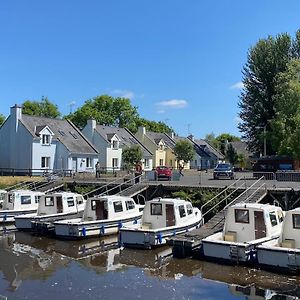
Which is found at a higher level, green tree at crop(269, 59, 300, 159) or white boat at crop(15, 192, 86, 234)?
green tree at crop(269, 59, 300, 159)

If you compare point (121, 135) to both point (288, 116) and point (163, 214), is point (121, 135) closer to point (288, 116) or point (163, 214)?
point (288, 116)

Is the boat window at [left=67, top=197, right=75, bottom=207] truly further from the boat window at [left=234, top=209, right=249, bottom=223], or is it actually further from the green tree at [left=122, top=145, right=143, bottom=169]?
the green tree at [left=122, top=145, right=143, bottom=169]

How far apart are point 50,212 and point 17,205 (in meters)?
3.02

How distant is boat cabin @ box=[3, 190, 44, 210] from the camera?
2745cm

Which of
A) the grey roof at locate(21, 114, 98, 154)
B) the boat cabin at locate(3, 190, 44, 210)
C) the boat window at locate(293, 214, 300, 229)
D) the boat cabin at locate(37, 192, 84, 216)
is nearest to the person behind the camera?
the boat window at locate(293, 214, 300, 229)

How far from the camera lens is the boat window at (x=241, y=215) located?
1806cm

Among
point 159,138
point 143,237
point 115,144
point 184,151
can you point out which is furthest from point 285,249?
point 159,138

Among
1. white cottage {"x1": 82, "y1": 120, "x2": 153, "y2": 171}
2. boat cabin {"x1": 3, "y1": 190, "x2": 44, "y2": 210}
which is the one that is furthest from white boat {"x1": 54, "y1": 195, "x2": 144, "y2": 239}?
white cottage {"x1": 82, "y1": 120, "x2": 153, "y2": 171}

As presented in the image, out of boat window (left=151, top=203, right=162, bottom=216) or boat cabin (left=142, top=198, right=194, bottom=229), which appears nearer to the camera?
boat cabin (left=142, top=198, right=194, bottom=229)

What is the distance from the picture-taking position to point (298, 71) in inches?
2021

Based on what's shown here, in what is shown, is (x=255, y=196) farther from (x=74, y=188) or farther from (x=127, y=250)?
(x=74, y=188)

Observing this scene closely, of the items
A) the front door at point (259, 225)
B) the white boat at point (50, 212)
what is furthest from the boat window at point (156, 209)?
the white boat at point (50, 212)

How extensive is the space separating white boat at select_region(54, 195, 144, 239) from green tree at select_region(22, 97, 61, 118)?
7099 centimetres

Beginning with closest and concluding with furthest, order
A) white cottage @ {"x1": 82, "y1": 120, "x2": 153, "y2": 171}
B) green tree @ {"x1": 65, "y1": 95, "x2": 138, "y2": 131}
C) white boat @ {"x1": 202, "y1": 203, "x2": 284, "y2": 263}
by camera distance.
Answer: white boat @ {"x1": 202, "y1": 203, "x2": 284, "y2": 263}, white cottage @ {"x1": 82, "y1": 120, "x2": 153, "y2": 171}, green tree @ {"x1": 65, "y1": 95, "x2": 138, "y2": 131}
